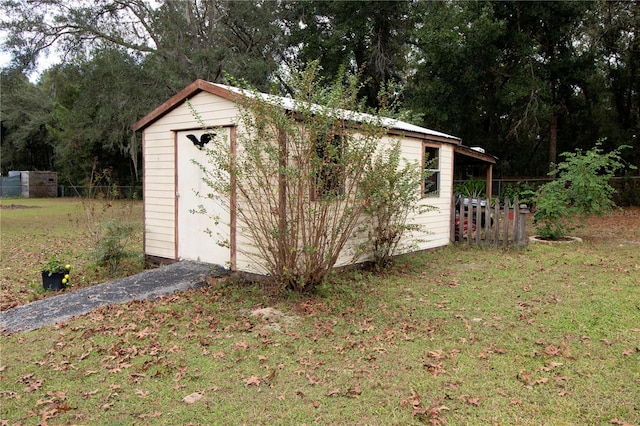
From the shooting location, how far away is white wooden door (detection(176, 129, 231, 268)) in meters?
6.55

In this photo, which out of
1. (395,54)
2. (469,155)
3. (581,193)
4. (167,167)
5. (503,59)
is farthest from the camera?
(395,54)

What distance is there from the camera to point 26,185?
104ft

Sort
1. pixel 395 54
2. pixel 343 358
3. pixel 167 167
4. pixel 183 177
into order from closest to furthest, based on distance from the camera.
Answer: pixel 343 358
pixel 183 177
pixel 167 167
pixel 395 54

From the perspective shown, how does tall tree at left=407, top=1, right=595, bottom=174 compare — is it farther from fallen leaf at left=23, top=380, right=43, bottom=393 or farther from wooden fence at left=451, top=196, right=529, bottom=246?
fallen leaf at left=23, top=380, right=43, bottom=393

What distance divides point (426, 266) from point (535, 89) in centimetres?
1280

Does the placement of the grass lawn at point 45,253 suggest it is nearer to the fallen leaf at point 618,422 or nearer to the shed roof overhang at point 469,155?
the fallen leaf at point 618,422

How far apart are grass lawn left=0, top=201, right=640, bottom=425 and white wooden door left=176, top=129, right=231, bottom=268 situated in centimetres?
74

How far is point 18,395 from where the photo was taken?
3217 millimetres

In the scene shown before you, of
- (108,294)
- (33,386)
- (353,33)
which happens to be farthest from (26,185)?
(33,386)

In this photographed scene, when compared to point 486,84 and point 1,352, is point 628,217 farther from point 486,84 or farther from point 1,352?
point 1,352

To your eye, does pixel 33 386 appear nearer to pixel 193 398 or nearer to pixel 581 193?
pixel 193 398

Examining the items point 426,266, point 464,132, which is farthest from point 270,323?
point 464,132

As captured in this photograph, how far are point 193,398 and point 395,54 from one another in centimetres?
2109

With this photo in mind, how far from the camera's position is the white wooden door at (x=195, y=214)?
21.5 feet
